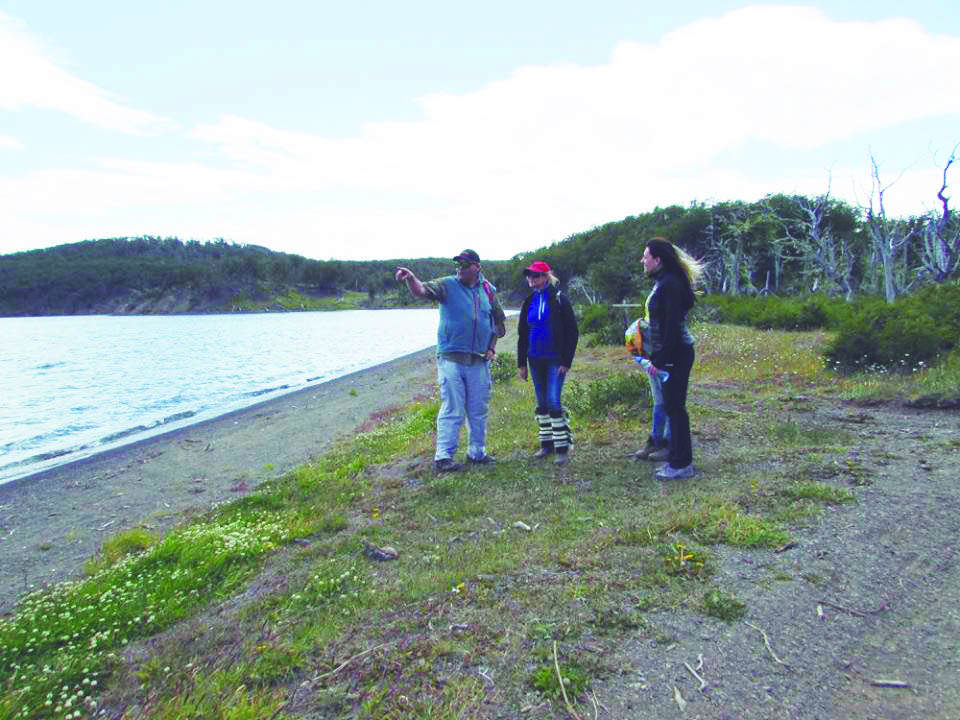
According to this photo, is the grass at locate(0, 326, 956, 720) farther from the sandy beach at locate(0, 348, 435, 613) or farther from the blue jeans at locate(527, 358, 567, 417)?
the sandy beach at locate(0, 348, 435, 613)

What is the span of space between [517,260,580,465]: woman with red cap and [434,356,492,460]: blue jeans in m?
0.55

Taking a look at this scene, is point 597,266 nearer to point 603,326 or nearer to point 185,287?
point 603,326

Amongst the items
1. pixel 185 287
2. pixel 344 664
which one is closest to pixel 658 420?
pixel 344 664

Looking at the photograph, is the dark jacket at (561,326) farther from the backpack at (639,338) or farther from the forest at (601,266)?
the forest at (601,266)

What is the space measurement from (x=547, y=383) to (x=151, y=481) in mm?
6811

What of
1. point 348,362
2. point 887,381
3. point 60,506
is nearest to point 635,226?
point 348,362

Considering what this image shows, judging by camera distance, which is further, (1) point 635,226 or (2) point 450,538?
(1) point 635,226

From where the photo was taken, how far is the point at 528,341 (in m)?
6.84

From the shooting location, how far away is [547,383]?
22.4ft

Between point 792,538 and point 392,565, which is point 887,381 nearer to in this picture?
point 792,538

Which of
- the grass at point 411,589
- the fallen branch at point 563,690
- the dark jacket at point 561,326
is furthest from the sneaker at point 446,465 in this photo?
the fallen branch at point 563,690

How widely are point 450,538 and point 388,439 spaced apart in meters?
4.98

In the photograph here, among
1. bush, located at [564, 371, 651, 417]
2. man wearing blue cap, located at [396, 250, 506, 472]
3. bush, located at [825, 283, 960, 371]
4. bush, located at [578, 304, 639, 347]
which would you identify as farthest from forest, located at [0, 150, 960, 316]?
man wearing blue cap, located at [396, 250, 506, 472]

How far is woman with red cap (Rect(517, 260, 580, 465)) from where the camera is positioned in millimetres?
6660
